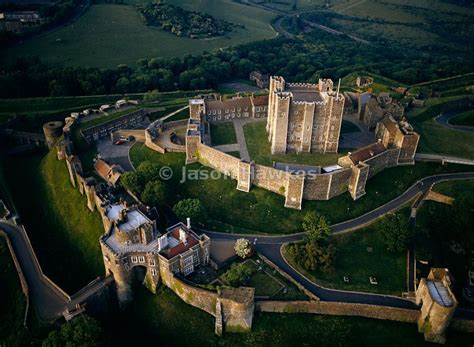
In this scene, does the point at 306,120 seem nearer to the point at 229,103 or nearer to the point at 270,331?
the point at 229,103

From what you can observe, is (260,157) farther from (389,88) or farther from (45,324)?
(389,88)

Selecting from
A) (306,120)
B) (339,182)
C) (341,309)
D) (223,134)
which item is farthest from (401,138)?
(341,309)

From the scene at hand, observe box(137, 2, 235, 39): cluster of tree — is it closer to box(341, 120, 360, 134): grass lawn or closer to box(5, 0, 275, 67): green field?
box(5, 0, 275, 67): green field

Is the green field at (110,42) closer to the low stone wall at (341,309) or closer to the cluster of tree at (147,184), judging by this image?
the cluster of tree at (147,184)

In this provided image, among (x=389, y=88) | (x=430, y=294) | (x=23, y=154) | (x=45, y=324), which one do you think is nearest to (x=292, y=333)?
(x=430, y=294)

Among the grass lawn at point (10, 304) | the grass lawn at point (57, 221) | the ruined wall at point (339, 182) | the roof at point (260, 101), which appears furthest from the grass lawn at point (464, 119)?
the grass lawn at point (10, 304)

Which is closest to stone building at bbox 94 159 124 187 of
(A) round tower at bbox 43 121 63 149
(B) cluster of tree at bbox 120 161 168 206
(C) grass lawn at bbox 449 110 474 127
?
(B) cluster of tree at bbox 120 161 168 206
